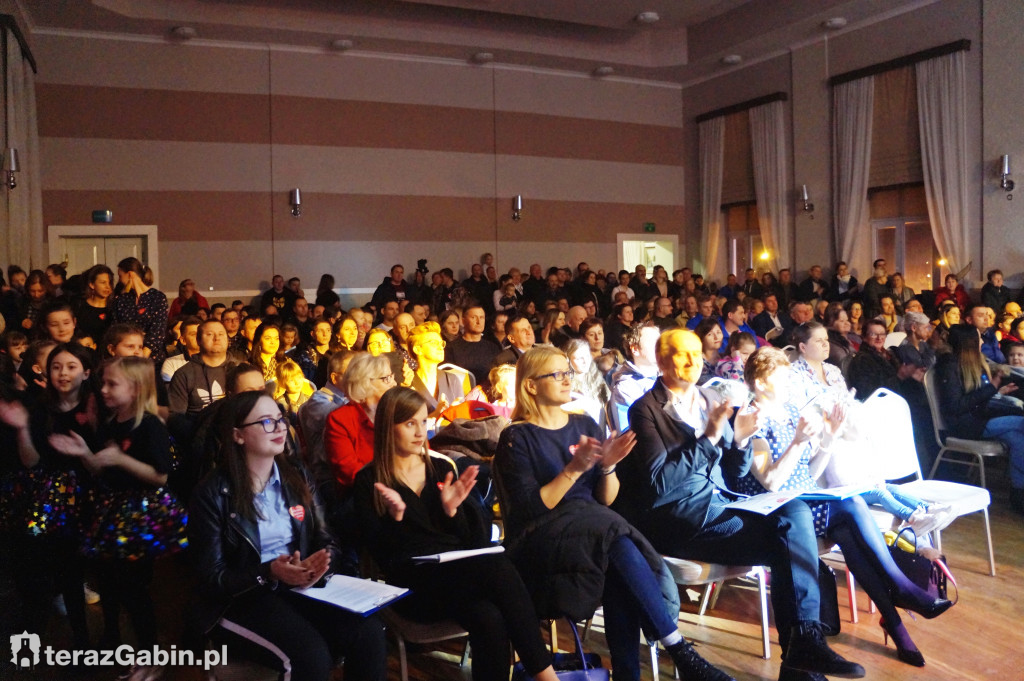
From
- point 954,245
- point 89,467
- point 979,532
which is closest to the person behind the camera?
point 89,467

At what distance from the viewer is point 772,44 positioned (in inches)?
527

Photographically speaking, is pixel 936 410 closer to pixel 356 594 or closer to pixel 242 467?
pixel 356 594

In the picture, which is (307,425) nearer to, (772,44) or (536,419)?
(536,419)

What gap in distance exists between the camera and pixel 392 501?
276 centimetres

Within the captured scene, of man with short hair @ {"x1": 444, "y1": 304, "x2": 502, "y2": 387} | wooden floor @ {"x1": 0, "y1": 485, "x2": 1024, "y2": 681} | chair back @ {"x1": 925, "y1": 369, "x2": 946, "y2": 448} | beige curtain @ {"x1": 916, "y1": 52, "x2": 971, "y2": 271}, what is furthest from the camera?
beige curtain @ {"x1": 916, "y1": 52, "x2": 971, "y2": 271}

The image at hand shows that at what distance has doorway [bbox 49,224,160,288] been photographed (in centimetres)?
1219

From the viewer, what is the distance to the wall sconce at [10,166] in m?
10.4

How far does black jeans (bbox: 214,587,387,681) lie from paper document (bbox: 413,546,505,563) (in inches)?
9.6

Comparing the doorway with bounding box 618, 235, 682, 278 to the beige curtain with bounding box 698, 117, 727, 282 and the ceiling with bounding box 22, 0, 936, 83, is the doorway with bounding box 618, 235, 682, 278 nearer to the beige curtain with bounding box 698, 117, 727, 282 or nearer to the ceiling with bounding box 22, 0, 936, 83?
the beige curtain with bounding box 698, 117, 727, 282

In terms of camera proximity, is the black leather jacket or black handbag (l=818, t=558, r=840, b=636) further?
black handbag (l=818, t=558, r=840, b=636)

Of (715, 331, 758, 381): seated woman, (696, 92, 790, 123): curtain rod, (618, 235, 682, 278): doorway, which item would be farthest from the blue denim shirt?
(618, 235, 682, 278): doorway

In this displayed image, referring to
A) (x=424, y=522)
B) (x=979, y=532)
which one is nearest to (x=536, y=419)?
(x=424, y=522)

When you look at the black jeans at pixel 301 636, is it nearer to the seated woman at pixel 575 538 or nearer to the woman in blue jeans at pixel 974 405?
the seated woman at pixel 575 538

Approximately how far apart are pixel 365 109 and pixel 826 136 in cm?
711
